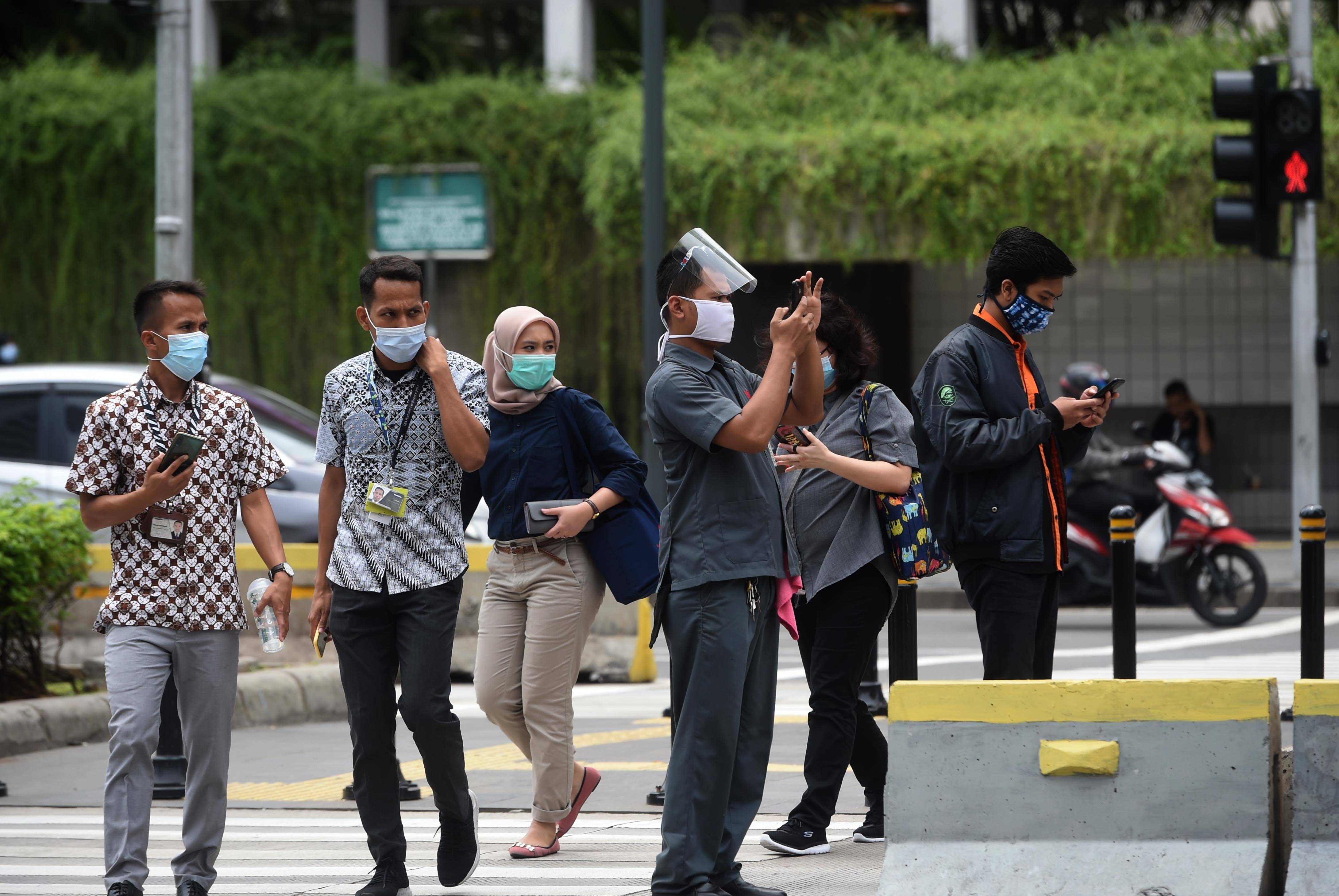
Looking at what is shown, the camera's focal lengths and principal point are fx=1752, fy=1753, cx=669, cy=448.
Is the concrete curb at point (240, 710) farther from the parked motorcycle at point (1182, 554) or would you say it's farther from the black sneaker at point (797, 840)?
the parked motorcycle at point (1182, 554)

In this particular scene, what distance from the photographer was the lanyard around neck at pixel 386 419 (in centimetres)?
530

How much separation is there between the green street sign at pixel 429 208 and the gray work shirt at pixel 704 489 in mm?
14732

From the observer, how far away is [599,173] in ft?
59.3

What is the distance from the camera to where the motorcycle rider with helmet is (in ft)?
42.3

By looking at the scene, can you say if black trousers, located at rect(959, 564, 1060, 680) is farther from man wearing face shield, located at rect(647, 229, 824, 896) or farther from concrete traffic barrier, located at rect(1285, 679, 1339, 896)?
concrete traffic barrier, located at rect(1285, 679, 1339, 896)

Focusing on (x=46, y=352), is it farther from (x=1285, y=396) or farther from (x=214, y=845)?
(x=214, y=845)

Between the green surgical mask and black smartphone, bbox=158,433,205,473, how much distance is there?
47.0 inches

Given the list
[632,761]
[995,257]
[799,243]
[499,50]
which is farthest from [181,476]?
[499,50]

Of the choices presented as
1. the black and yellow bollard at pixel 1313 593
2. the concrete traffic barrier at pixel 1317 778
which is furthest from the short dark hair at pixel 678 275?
the black and yellow bollard at pixel 1313 593

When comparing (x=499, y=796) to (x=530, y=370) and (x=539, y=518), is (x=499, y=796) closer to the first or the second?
(x=539, y=518)

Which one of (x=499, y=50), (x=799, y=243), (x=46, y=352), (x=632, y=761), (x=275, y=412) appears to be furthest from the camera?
(x=499, y=50)

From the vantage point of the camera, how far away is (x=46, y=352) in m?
20.5

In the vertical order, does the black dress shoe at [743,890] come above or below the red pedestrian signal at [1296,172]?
below

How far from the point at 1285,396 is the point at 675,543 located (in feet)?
56.7
